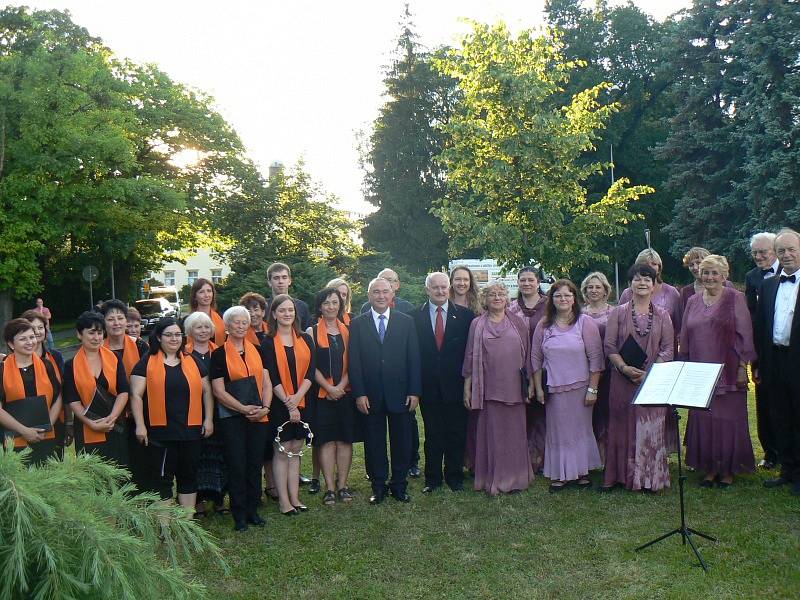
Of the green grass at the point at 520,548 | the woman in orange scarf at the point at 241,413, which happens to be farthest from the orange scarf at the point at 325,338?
the green grass at the point at 520,548

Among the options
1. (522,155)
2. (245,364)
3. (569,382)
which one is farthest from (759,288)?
(522,155)

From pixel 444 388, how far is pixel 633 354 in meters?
1.82

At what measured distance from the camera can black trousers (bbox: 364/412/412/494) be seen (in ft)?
22.7

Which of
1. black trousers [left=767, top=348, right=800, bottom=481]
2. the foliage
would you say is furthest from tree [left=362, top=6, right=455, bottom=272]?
the foliage

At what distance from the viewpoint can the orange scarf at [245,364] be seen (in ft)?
20.2

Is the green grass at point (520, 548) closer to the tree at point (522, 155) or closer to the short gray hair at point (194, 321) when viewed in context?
the short gray hair at point (194, 321)

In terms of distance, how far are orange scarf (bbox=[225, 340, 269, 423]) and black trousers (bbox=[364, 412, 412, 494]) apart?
1.14 m

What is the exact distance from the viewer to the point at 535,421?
7.66 metres

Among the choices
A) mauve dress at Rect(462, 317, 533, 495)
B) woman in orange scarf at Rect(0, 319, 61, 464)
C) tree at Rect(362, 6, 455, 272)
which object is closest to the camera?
woman in orange scarf at Rect(0, 319, 61, 464)

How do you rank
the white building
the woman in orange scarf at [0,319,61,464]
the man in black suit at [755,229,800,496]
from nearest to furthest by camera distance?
the woman in orange scarf at [0,319,61,464], the man in black suit at [755,229,800,496], the white building

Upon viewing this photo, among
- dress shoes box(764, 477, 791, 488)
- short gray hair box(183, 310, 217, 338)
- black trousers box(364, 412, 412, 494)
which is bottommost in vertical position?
dress shoes box(764, 477, 791, 488)

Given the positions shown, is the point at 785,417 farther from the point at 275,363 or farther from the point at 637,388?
the point at 275,363

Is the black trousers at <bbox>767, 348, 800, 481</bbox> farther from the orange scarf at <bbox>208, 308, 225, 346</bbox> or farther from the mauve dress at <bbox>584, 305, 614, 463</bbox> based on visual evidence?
the orange scarf at <bbox>208, 308, 225, 346</bbox>

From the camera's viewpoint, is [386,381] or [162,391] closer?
[162,391]
